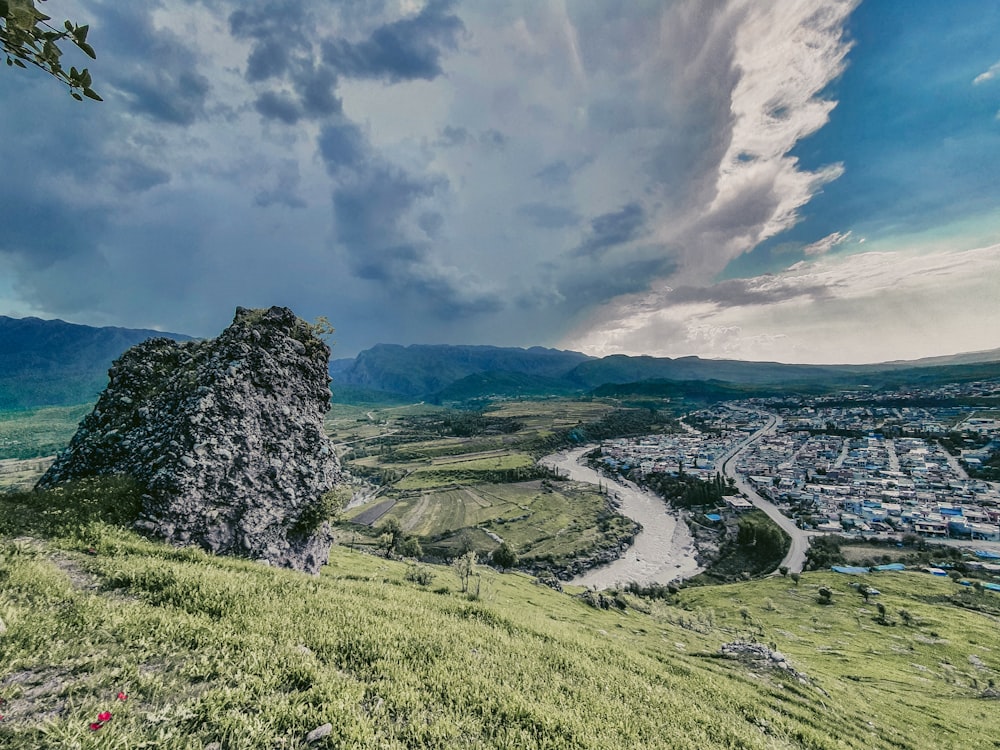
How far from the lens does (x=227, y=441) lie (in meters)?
19.4

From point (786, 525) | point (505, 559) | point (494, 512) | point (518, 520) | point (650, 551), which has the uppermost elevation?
point (505, 559)

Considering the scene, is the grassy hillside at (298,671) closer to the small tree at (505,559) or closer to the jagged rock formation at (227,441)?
the jagged rock formation at (227,441)

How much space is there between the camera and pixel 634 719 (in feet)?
31.3

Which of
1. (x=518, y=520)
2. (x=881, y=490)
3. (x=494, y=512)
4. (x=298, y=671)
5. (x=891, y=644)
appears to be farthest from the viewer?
(x=881, y=490)

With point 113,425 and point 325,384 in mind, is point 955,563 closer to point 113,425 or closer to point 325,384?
point 325,384

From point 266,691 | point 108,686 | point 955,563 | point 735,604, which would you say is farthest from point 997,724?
point 955,563

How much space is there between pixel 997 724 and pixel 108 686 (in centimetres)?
4710

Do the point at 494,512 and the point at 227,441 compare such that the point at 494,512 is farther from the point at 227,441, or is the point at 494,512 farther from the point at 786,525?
the point at 227,441

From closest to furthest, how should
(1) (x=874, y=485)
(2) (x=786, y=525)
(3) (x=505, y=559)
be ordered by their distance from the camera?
(3) (x=505, y=559)
(2) (x=786, y=525)
(1) (x=874, y=485)

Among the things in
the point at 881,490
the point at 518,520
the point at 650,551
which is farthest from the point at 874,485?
the point at 518,520

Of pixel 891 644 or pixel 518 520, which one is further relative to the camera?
pixel 518 520

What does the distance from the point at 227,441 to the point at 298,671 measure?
50.8 ft

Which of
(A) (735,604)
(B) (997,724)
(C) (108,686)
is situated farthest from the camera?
(A) (735,604)

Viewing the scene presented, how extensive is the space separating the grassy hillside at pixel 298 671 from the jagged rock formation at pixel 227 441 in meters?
2.42
